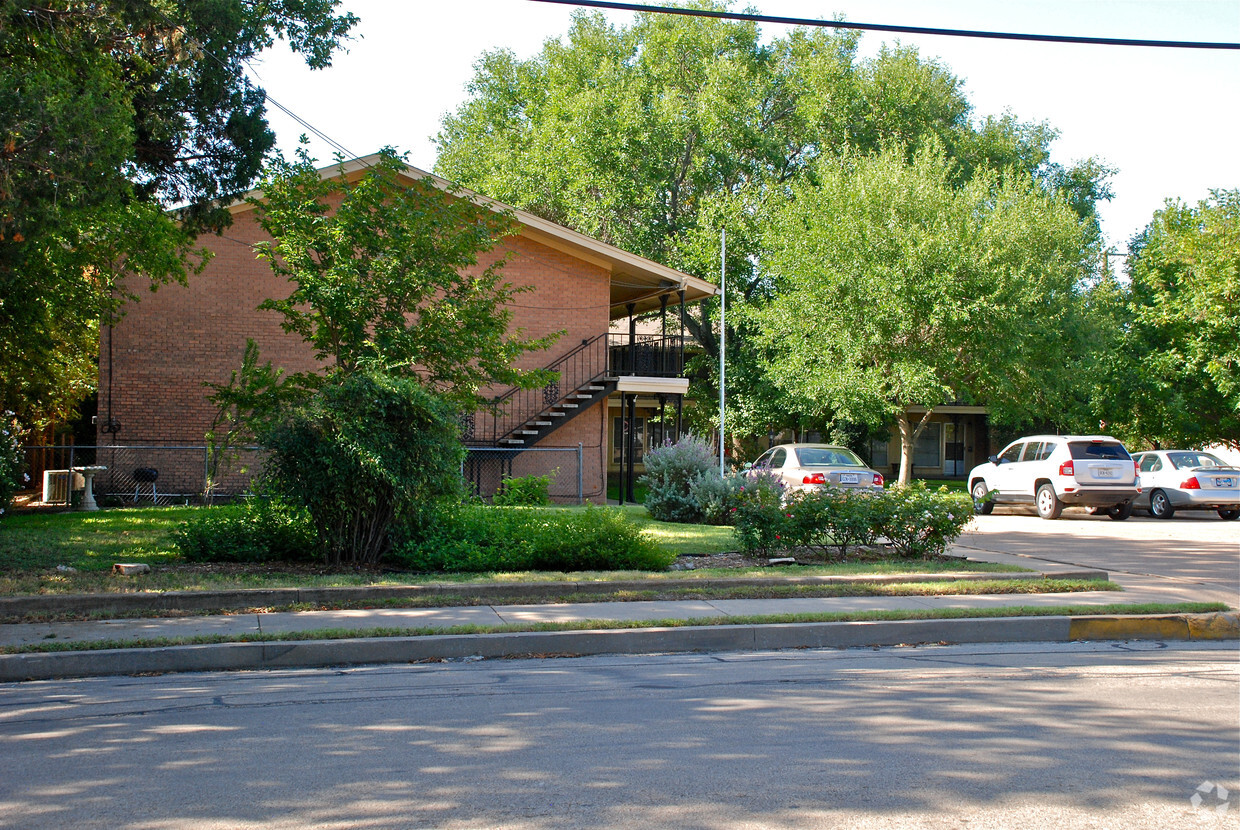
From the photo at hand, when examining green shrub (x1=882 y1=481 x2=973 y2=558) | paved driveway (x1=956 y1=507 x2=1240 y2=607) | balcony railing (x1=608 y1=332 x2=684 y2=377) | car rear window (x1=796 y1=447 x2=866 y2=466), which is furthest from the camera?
balcony railing (x1=608 y1=332 x2=684 y2=377)

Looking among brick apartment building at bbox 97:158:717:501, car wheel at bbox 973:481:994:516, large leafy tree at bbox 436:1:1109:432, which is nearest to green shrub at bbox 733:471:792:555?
Result: brick apartment building at bbox 97:158:717:501

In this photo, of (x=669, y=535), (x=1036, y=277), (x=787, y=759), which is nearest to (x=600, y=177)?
(x=1036, y=277)

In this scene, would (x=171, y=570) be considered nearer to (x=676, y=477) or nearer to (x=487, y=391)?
(x=676, y=477)

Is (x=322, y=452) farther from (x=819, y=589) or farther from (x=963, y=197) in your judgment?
(x=963, y=197)

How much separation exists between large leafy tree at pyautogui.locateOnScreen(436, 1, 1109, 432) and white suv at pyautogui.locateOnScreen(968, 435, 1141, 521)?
10.8 m

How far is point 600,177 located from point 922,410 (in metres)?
17.8

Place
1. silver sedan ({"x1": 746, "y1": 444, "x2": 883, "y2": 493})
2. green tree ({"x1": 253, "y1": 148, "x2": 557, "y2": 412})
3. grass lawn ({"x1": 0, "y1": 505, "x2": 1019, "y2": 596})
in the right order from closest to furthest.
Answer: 1. grass lawn ({"x1": 0, "y1": 505, "x2": 1019, "y2": 596})
2. green tree ({"x1": 253, "y1": 148, "x2": 557, "y2": 412})
3. silver sedan ({"x1": 746, "y1": 444, "x2": 883, "y2": 493})

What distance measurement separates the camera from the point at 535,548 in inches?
438

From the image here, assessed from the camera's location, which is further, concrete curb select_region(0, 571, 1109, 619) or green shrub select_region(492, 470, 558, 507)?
green shrub select_region(492, 470, 558, 507)

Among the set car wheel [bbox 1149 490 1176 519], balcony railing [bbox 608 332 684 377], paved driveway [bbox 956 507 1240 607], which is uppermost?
balcony railing [bbox 608 332 684 377]

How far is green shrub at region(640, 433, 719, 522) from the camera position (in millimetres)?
17781

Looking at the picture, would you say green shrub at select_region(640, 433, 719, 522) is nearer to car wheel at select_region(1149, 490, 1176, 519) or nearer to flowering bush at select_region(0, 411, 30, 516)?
flowering bush at select_region(0, 411, 30, 516)

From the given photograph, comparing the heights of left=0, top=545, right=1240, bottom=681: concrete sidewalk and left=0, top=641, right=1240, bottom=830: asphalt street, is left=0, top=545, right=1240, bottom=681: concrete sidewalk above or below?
above

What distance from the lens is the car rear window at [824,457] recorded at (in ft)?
66.1
